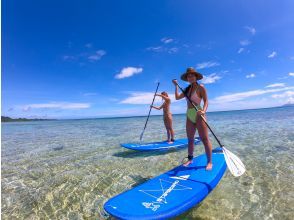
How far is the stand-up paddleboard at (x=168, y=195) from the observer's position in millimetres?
3602

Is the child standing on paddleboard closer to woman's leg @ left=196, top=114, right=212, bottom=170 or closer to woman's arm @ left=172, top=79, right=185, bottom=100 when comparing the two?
woman's arm @ left=172, top=79, right=185, bottom=100

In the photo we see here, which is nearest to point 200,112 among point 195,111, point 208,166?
point 195,111

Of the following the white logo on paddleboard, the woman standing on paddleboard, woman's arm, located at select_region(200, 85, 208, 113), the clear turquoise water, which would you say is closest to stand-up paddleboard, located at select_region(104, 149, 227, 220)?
the white logo on paddleboard

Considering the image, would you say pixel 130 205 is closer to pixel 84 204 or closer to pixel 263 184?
pixel 84 204

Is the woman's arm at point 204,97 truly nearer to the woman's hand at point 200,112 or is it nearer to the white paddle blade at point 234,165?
the woman's hand at point 200,112

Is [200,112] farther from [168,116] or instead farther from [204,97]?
[168,116]

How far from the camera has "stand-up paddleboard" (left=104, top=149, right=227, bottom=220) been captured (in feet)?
11.8

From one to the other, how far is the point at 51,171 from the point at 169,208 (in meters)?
6.36

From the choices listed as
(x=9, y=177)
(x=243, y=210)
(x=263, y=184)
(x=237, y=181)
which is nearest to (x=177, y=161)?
(x=237, y=181)

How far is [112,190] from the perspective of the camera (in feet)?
20.0

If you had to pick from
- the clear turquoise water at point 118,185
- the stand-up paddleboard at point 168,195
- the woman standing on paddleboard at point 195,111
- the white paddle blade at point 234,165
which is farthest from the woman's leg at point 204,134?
the clear turquoise water at point 118,185

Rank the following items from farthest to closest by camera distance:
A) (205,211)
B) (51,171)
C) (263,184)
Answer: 1. (51,171)
2. (263,184)
3. (205,211)

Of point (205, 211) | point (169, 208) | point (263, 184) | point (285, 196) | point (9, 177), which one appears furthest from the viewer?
point (9, 177)

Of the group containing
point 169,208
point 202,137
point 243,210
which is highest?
point 202,137
